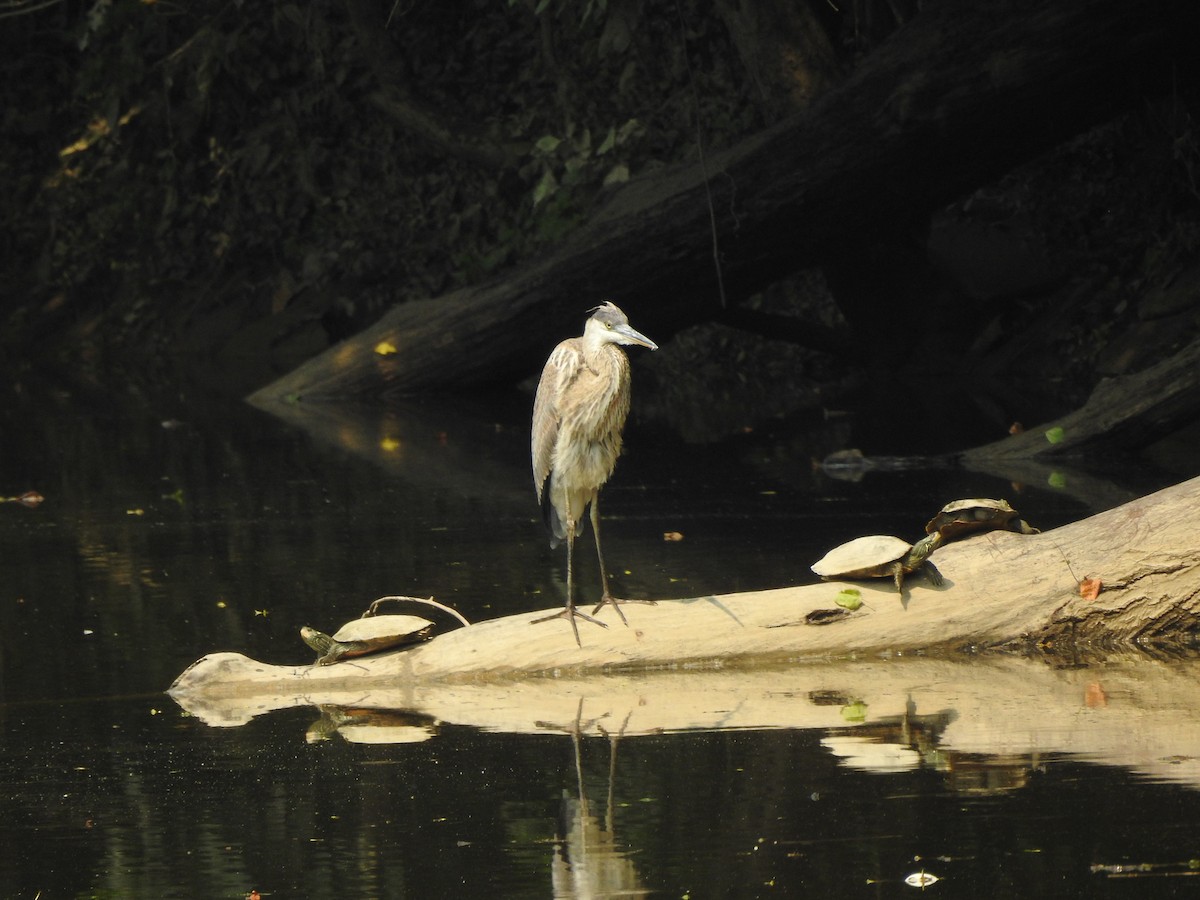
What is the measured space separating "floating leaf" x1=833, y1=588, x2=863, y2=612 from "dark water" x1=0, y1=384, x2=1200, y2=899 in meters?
0.21

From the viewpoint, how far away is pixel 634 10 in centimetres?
1023

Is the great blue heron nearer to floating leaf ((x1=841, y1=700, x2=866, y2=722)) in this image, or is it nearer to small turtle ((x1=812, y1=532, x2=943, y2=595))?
small turtle ((x1=812, y1=532, x2=943, y2=595))

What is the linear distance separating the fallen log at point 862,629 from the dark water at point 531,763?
0.53 ft

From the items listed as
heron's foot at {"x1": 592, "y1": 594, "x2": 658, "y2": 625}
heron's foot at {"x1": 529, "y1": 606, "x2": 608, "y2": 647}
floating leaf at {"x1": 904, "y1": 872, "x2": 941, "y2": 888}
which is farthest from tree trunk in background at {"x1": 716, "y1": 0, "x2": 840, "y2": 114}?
floating leaf at {"x1": 904, "y1": 872, "x2": 941, "y2": 888}

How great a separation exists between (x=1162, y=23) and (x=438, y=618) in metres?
6.70

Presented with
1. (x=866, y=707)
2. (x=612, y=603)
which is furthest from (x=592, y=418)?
(x=866, y=707)

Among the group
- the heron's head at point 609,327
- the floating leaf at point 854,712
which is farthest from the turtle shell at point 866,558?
the heron's head at point 609,327

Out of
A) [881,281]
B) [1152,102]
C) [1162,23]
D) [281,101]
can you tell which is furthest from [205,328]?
[1162,23]

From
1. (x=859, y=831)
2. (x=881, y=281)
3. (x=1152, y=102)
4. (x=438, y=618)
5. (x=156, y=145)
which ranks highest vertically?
(x=156, y=145)

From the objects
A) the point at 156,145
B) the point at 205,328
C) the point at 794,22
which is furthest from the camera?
the point at 156,145

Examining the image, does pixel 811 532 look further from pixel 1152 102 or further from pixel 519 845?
pixel 1152 102

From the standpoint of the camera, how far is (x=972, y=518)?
18.8 ft

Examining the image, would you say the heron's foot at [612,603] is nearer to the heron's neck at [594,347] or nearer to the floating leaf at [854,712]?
the heron's neck at [594,347]

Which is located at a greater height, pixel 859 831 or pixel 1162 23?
pixel 1162 23
